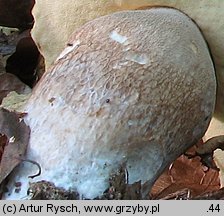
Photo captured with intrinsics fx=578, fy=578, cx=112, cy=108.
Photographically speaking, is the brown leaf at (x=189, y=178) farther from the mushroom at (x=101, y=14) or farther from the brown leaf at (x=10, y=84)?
the brown leaf at (x=10, y=84)

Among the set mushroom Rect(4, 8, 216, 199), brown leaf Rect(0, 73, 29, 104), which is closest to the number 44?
mushroom Rect(4, 8, 216, 199)

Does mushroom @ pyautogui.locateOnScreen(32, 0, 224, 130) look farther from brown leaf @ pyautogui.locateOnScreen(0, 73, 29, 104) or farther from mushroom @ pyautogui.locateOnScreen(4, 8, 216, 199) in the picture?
brown leaf @ pyautogui.locateOnScreen(0, 73, 29, 104)

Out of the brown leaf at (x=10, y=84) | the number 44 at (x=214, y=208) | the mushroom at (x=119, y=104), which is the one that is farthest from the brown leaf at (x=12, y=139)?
the brown leaf at (x=10, y=84)

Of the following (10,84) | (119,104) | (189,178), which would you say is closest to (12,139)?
(119,104)

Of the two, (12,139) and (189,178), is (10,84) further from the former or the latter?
(12,139)

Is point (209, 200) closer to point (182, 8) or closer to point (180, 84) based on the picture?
point (180, 84)

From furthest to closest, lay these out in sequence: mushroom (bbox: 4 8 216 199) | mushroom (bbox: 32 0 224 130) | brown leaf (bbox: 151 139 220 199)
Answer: brown leaf (bbox: 151 139 220 199) < mushroom (bbox: 32 0 224 130) < mushroom (bbox: 4 8 216 199)
